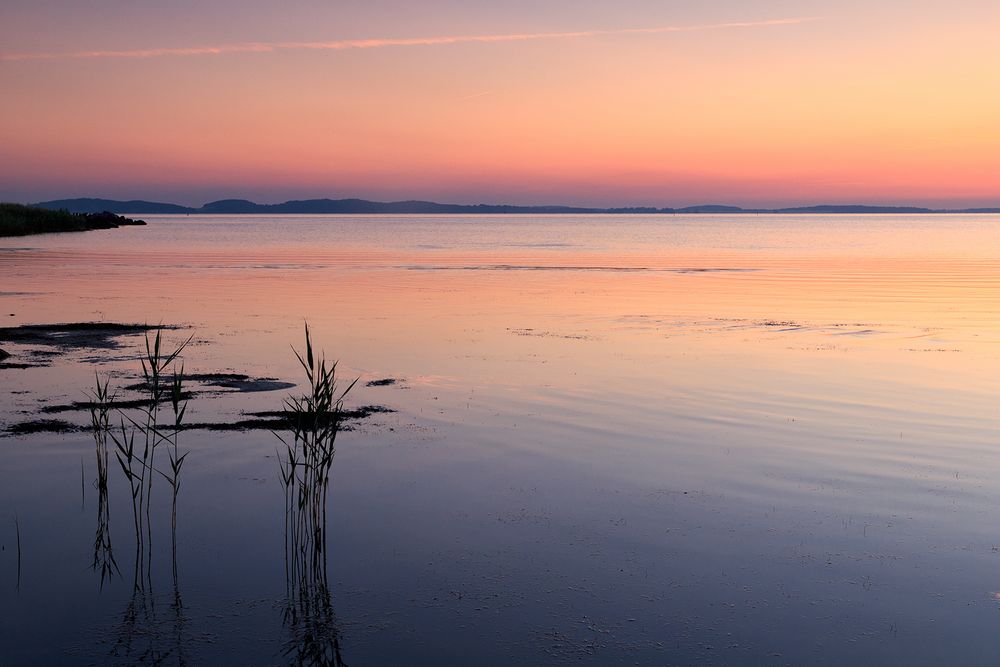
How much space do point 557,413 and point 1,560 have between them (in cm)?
866

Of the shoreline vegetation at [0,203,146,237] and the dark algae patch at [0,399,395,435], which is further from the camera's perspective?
the shoreline vegetation at [0,203,146,237]

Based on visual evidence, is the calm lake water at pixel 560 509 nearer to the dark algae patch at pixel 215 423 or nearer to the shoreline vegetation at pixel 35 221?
the dark algae patch at pixel 215 423

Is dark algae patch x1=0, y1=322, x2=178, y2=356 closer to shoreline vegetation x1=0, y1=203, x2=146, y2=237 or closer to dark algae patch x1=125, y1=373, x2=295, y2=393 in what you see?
dark algae patch x1=125, y1=373, x2=295, y2=393

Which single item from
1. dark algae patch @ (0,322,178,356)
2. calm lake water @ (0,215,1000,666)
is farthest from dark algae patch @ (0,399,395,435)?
dark algae patch @ (0,322,178,356)

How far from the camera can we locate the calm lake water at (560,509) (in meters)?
7.43

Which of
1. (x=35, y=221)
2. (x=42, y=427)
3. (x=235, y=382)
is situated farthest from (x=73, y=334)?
(x=35, y=221)

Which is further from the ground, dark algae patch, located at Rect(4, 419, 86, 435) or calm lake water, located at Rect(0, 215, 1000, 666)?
dark algae patch, located at Rect(4, 419, 86, 435)

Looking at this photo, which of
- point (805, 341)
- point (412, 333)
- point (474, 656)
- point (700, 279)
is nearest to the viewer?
point (474, 656)

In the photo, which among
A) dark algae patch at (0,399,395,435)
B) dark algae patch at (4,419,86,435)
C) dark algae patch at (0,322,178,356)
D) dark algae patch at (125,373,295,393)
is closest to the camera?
dark algae patch at (4,419,86,435)

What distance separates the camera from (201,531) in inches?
380

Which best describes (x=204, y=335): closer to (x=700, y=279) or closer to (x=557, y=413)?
(x=557, y=413)

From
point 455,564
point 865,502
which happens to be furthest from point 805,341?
point 455,564

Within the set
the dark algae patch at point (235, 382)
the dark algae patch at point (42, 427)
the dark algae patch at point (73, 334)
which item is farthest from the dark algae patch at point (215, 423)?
the dark algae patch at point (73, 334)

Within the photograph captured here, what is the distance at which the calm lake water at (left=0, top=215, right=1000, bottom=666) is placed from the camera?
7430 mm
